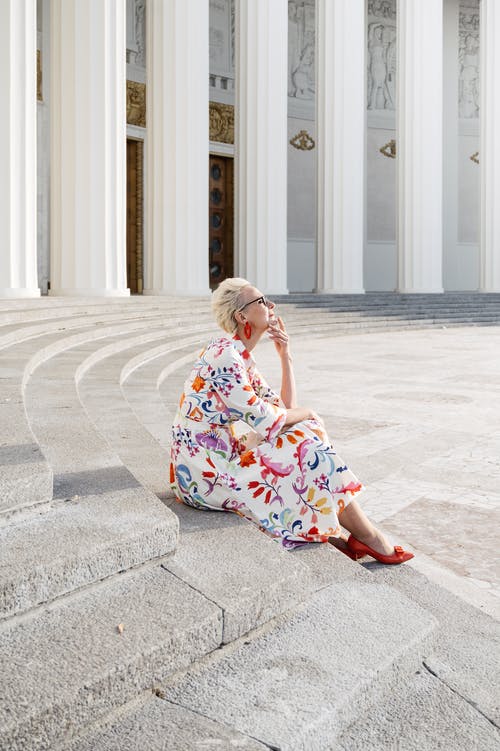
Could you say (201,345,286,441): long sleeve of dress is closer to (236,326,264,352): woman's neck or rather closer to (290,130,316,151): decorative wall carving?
(236,326,264,352): woman's neck

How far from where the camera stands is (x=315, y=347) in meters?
12.1

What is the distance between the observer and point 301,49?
25.0 m

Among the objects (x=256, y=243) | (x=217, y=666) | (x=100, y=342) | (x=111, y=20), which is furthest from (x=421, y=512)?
(x=256, y=243)

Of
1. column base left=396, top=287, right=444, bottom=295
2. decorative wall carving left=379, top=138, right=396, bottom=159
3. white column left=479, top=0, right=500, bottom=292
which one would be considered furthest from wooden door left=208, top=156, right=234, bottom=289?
white column left=479, top=0, right=500, bottom=292

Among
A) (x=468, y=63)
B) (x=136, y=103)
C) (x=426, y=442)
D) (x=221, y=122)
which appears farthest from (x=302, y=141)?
(x=426, y=442)

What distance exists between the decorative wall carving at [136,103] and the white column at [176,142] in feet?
16.9

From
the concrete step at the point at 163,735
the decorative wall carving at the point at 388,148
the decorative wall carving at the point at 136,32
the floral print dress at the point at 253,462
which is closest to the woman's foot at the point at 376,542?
the floral print dress at the point at 253,462

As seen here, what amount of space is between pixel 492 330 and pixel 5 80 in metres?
9.45

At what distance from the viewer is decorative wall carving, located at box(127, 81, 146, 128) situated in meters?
20.6

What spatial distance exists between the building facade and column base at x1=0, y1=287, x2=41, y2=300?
0.03 m

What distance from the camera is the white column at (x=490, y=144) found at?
74.2 ft

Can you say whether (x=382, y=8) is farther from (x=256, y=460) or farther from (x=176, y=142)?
(x=256, y=460)

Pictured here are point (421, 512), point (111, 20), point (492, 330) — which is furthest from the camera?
point (492, 330)

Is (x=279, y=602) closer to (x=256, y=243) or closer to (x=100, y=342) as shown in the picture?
(x=100, y=342)
